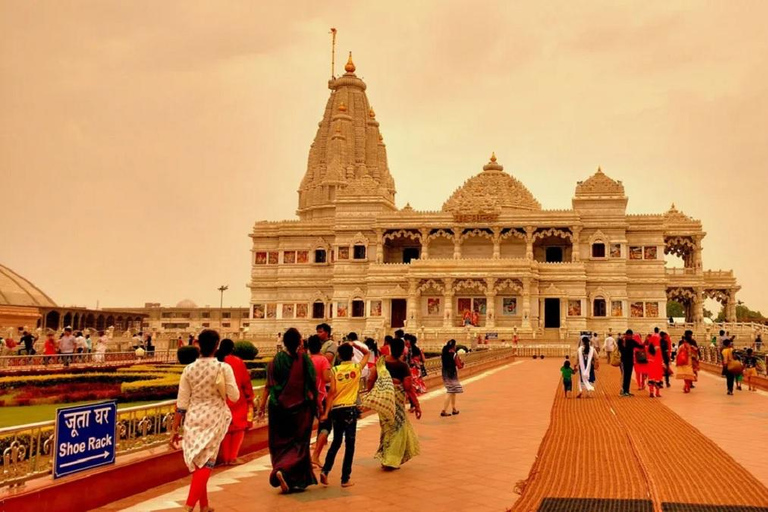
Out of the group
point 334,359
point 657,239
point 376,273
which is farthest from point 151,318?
point 334,359

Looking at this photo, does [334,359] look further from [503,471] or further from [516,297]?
[516,297]

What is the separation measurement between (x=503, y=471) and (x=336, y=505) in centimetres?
289

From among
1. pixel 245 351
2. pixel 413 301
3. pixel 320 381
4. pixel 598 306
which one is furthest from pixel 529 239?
pixel 320 381

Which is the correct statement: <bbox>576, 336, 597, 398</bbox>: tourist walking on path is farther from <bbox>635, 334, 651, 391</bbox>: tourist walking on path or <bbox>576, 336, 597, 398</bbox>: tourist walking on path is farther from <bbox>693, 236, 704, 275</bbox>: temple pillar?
<bbox>693, 236, 704, 275</bbox>: temple pillar

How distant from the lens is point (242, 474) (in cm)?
1014

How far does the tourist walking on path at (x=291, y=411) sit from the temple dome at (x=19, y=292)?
63226 millimetres

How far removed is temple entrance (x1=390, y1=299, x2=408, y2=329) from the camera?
60531mm

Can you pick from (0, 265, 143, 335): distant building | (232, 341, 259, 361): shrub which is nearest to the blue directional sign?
(232, 341, 259, 361): shrub

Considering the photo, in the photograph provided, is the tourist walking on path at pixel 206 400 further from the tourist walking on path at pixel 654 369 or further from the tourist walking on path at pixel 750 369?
the tourist walking on path at pixel 750 369

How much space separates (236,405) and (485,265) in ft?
158

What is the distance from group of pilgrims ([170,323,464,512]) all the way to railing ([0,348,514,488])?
44 centimetres

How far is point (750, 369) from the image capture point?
→ 73.7 feet

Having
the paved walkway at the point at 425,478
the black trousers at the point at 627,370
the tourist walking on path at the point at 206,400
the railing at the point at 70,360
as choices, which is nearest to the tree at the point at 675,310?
the railing at the point at 70,360

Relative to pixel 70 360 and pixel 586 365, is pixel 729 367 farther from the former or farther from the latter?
pixel 70 360
